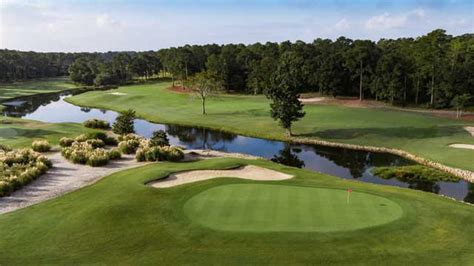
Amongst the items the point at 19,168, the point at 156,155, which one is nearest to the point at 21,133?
the point at 19,168

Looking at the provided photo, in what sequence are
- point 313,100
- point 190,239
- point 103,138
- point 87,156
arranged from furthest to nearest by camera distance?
point 313,100 < point 103,138 < point 87,156 < point 190,239

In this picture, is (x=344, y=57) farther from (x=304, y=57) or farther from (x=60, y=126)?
(x=60, y=126)

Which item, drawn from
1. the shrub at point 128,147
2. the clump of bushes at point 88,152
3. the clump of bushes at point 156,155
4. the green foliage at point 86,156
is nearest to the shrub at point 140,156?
the clump of bushes at point 156,155

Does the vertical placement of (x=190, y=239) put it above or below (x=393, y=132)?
below

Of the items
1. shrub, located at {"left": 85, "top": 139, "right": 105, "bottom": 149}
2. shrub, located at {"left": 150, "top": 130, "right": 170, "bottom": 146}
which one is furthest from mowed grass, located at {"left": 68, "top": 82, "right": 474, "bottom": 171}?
shrub, located at {"left": 85, "top": 139, "right": 105, "bottom": 149}

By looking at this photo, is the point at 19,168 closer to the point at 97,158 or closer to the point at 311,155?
the point at 97,158

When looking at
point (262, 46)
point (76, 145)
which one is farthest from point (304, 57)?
point (76, 145)

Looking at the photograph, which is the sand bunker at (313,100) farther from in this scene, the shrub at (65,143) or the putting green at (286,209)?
the putting green at (286,209)
